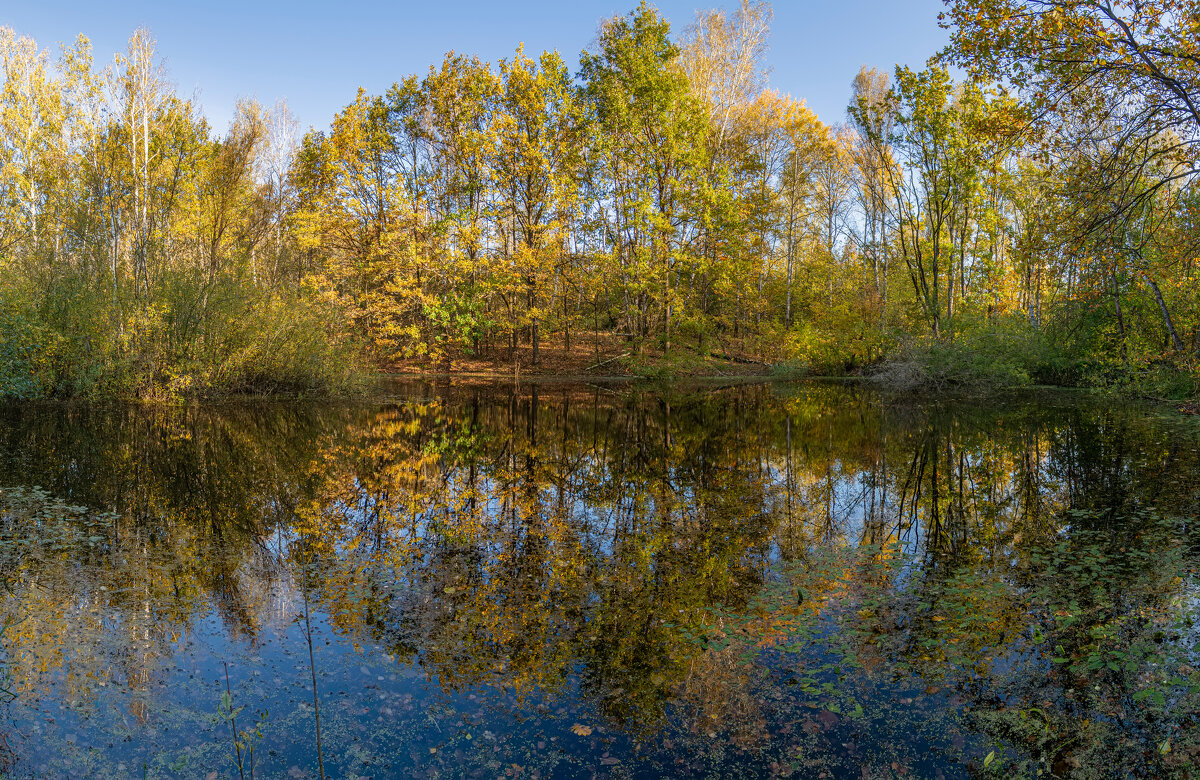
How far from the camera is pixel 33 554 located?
5836mm

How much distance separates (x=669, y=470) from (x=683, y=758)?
7234mm

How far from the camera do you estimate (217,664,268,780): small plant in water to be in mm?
3151

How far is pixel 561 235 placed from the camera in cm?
2900

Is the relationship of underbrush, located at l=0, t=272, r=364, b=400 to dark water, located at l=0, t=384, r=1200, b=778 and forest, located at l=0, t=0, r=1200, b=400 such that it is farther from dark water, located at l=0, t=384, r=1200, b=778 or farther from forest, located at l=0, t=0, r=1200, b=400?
dark water, located at l=0, t=384, r=1200, b=778

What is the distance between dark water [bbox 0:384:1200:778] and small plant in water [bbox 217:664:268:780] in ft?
0.07

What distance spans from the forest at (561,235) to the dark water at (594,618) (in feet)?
15.9

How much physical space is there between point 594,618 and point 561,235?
1017 inches

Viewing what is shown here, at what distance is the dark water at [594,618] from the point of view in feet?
10.8

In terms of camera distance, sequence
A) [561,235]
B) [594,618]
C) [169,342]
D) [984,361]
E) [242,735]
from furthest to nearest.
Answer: [561,235] < [984,361] < [169,342] < [594,618] < [242,735]

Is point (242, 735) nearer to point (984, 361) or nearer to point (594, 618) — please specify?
point (594, 618)

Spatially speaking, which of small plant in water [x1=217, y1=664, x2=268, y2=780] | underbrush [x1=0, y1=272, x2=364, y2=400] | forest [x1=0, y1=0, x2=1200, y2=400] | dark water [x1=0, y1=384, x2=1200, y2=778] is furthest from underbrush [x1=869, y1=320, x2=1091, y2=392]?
small plant in water [x1=217, y1=664, x2=268, y2=780]

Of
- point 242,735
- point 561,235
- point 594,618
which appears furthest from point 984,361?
point 242,735

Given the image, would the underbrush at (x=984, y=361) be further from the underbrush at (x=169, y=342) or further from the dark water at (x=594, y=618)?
the underbrush at (x=169, y=342)

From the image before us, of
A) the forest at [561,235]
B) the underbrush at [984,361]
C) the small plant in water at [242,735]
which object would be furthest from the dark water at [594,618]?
the underbrush at [984,361]
